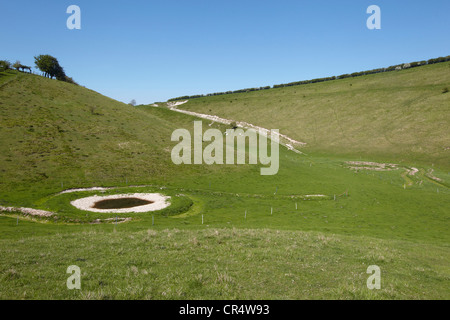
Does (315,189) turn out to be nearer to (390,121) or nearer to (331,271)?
(331,271)

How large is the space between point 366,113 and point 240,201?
312 ft

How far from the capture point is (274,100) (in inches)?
5901

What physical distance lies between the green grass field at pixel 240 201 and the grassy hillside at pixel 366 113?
0.77 m

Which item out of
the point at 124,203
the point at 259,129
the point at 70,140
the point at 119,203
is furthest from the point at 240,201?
the point at 259,129

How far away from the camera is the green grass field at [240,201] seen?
11422 millimetres

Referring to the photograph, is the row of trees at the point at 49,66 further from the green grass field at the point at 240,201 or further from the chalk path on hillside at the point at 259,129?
the chalk path on hillside at the point at 259,129

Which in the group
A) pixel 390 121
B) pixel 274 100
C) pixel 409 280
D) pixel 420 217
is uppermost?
pixel 274 100

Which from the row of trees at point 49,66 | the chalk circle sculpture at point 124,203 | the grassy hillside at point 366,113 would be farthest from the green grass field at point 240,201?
the row of trees at point 49,66

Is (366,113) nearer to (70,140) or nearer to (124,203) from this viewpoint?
(124,203)

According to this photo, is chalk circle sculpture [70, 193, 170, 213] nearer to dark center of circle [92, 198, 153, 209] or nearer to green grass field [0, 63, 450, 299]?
dark center of circle [92, 198, 153, 209]

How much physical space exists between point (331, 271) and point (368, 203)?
37.3m
